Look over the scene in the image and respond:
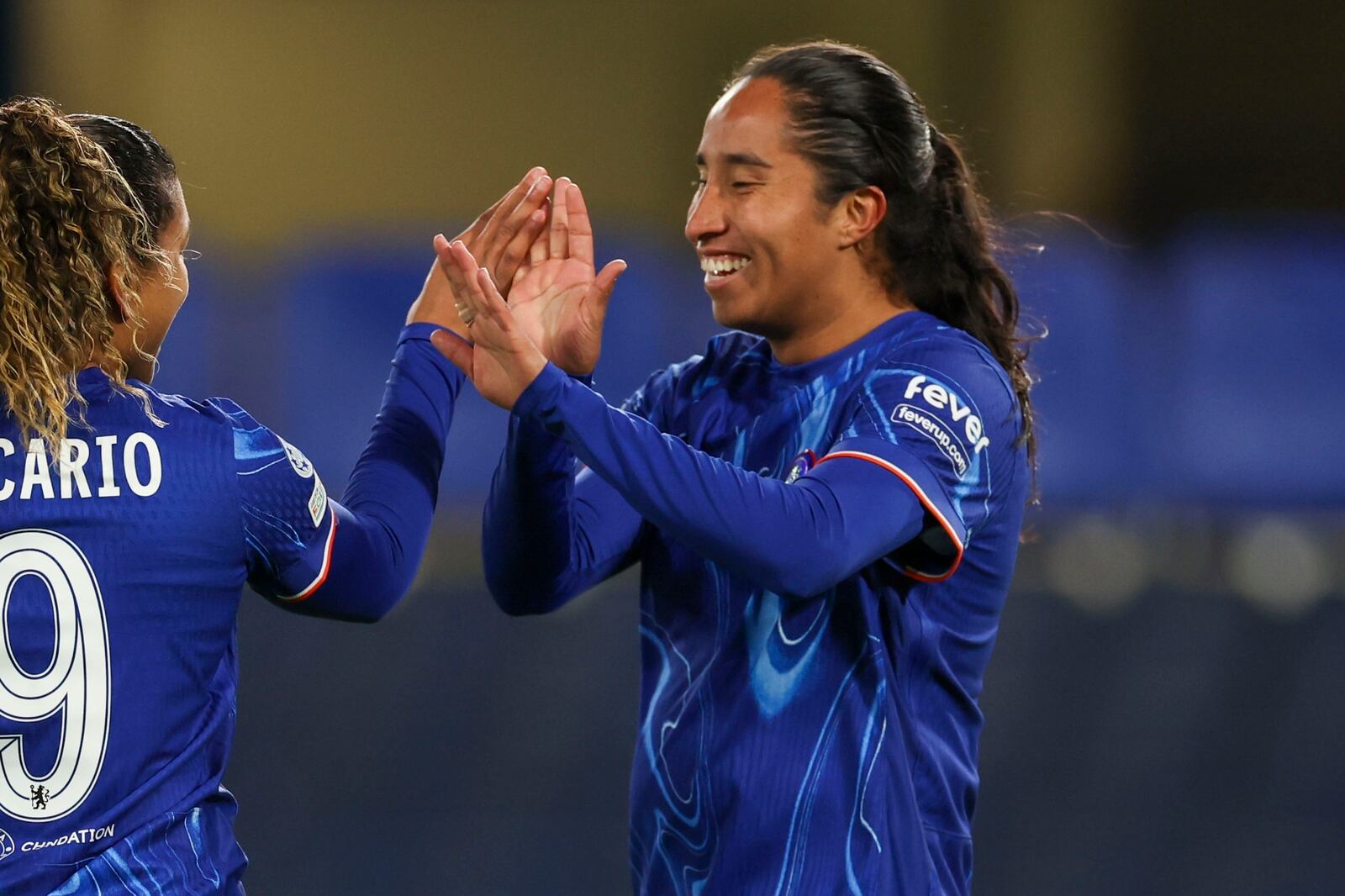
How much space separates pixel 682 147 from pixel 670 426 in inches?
240

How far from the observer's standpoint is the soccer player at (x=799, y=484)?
1.69 m

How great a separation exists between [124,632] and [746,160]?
3.01 feet

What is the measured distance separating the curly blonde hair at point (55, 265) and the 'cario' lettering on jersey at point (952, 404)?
2.67ft

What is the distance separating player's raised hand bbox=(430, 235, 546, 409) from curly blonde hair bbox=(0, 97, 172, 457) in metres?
0.34

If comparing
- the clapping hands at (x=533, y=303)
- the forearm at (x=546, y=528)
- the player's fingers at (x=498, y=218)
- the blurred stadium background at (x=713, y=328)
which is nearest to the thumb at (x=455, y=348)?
the clapping hands at (x=533, y=303)

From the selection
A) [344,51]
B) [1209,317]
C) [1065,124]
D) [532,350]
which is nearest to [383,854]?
[532,350]

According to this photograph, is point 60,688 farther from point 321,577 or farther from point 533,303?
point 533,303

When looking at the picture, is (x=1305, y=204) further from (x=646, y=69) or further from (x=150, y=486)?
(x=150, y=486)

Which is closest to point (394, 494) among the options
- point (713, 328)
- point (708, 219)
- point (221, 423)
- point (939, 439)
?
point (221, 423)

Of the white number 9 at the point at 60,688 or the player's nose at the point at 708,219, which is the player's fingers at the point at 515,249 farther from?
the white number 9 at the point at 60,688

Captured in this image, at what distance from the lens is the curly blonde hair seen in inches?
59.2

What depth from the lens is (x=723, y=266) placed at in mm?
2000

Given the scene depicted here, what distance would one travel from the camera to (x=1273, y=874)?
3832 millimetres

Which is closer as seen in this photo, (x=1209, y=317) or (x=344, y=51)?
(x=1209, y=317)
